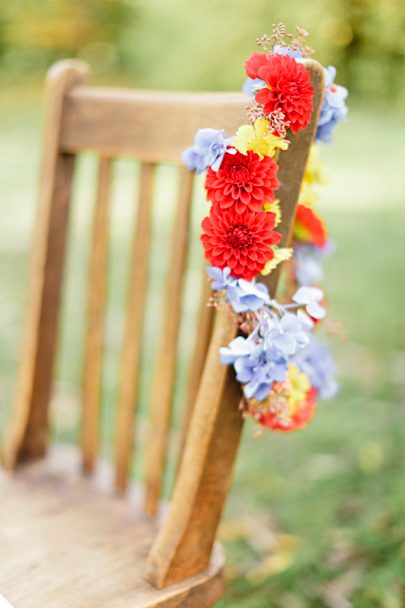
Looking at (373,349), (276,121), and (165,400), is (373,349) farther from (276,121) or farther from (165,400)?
(276,121)

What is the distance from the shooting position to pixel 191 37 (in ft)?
29.8

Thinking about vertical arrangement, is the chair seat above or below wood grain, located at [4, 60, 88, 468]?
below

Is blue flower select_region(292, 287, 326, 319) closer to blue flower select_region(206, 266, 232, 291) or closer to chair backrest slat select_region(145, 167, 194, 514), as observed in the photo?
blue flower select_region(206, 266, 232, 291)

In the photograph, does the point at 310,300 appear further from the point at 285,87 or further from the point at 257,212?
the point at 285,87

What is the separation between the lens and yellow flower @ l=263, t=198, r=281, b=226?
3.11ft

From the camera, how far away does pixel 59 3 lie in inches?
482

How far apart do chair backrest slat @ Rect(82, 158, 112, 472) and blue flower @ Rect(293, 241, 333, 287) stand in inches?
14.5

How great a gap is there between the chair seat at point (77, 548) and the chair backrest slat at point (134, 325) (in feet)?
0.27

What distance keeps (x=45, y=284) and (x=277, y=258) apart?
60cm

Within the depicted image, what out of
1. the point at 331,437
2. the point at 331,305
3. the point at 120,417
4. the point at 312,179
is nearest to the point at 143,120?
the point at 312,179

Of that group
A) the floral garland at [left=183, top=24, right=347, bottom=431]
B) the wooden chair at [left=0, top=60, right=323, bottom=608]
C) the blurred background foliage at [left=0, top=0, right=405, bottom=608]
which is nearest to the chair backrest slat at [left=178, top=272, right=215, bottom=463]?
the wooden chair at [left=0, top=60, right=323, bottom=608]

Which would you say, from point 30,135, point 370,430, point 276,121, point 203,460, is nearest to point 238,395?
point 203,460

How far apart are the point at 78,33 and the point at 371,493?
11322mm

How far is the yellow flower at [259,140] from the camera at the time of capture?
907mm
